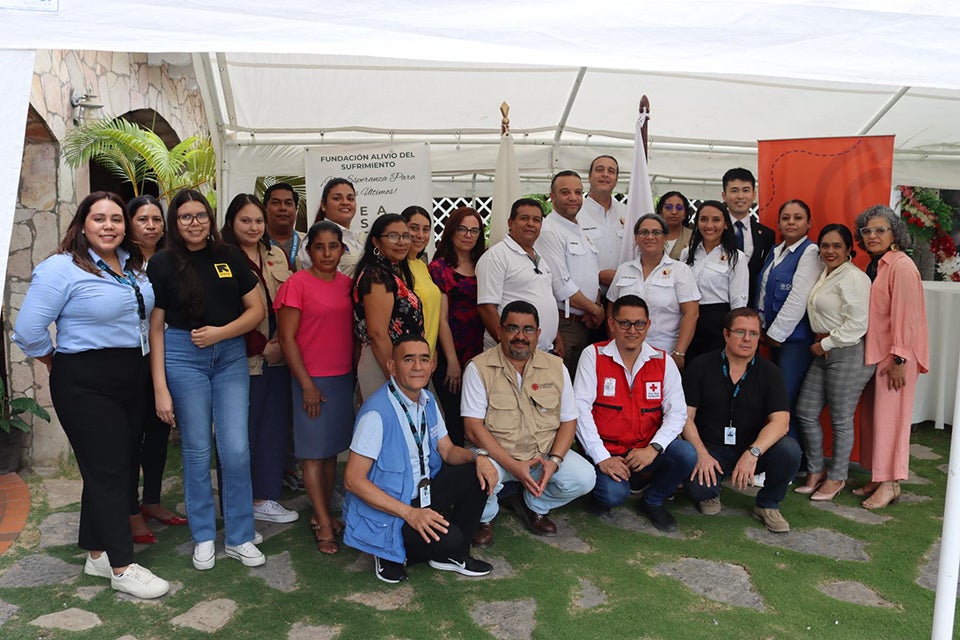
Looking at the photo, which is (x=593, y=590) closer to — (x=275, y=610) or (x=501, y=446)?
(x=501, y=446)

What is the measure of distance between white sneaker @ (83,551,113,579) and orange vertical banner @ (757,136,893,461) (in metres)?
3.76

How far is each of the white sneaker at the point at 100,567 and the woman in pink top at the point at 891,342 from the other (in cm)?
353

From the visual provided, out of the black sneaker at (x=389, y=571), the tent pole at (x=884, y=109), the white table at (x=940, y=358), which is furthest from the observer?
the white table at (x=940, y=358)

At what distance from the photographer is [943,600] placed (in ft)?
7.01

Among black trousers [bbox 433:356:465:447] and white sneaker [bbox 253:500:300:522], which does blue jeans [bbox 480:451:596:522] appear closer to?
black trousers [bbox 433:356:465:447]

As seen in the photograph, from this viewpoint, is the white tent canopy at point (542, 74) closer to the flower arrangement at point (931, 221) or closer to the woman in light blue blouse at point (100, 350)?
the woman in light blue blouse at point (100, 350)

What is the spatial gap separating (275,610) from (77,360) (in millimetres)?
1121

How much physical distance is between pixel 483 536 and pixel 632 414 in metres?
0.90

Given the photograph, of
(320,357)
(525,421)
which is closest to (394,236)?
(320,357)

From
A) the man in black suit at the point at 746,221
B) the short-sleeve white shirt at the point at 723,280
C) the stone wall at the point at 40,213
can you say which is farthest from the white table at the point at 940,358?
the stone wall at the point at 40,213

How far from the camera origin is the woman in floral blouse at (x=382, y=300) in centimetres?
312

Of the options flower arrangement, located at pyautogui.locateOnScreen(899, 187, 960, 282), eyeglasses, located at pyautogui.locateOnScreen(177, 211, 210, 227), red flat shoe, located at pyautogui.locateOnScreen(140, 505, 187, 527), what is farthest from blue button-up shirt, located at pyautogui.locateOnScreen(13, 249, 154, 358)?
flower arrangement, located at pyautogui.locateOnScreen(899, 187, 960, 282)

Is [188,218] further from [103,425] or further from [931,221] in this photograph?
[931,221]

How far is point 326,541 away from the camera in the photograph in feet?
10.6
